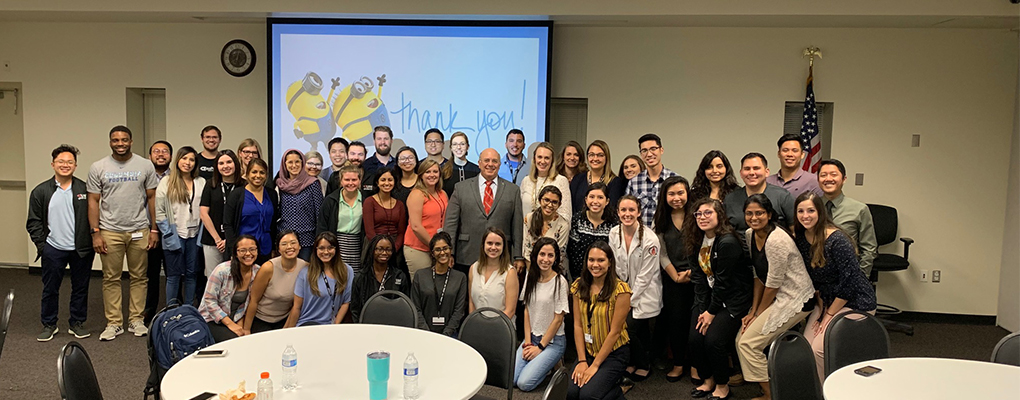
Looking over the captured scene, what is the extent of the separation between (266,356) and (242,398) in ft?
1.66

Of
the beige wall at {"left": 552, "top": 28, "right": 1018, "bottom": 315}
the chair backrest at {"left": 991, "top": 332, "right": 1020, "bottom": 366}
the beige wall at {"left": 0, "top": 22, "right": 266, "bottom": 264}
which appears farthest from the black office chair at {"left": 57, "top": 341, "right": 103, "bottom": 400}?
the beige wall at {"left": 552, "top": 28, "right": 1018, "bottom": 315}

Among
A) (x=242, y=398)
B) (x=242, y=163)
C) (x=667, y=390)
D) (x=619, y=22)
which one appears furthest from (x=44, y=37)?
(x=667, y=390)

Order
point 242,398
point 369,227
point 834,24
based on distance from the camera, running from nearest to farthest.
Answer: point 242,398 → point 369,227 → point 834,24

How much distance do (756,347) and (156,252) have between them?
15.9 ft

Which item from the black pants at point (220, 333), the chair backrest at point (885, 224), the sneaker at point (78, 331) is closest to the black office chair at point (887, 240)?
the chair backrest at point (885, 224)

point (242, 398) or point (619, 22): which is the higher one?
point (619, 22)

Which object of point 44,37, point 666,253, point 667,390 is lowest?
point 667,390

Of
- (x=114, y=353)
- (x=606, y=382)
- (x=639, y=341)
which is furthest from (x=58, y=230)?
(x=639, y=341)

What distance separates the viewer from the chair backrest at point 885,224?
6.30m

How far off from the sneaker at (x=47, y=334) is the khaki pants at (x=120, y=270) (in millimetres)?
381

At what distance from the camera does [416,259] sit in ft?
15.9

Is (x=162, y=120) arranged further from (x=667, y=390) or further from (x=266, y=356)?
(x=667, y=390)

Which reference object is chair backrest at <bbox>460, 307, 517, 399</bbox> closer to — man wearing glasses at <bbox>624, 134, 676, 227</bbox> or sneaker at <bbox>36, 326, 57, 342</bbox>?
man wearing glasses at <bbox>624, 134, 676, 227</bbox>

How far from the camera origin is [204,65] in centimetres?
720
